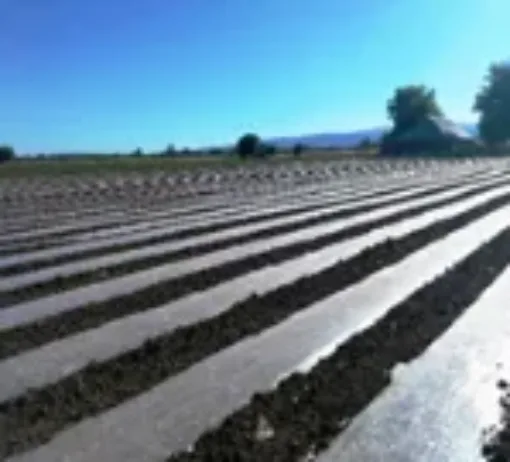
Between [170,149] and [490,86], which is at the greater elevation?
[490,86]

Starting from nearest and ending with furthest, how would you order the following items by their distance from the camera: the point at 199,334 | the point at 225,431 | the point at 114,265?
the point at 225,431 < the point at 199,334 < the point at 114,265

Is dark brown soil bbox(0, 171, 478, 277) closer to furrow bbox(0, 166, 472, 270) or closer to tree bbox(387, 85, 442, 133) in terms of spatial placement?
furrow bbox(0, 166, 472, 270)

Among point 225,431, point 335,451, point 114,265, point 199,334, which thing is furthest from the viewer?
point 114,265

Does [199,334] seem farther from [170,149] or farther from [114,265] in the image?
[170,149]

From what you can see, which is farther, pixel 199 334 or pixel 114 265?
pixel 114 265

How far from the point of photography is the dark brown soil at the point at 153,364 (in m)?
3.29

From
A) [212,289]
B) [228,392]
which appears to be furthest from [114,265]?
[228,392]

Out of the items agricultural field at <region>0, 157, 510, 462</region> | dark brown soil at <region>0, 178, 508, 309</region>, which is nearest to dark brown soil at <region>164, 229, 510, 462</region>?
agricultural field at <region>0, 157, 510, 462</region>

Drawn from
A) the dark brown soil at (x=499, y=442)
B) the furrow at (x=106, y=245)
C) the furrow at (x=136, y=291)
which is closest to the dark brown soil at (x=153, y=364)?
the dark brown soil at (x=499, y=442)

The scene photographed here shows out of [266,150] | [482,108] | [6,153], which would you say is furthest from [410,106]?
[6,153]

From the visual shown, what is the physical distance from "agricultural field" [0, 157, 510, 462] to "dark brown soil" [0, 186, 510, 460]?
1cm

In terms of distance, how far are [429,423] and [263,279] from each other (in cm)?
325

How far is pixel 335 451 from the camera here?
9.21ft

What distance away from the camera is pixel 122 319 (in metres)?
5.02
